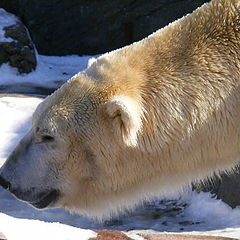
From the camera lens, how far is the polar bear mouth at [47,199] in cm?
306

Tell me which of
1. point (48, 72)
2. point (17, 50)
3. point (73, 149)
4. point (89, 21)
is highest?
point (89, 21)

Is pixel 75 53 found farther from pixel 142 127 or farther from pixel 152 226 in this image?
pixel 142 127

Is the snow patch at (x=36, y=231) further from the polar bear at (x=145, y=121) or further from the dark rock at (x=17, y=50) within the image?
the dark rock at (x=17, y=50)

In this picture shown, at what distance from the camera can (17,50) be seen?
9945mm

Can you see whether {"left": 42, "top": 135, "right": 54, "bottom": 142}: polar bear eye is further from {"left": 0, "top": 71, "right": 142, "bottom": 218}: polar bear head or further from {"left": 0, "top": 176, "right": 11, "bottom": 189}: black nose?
{"left": 0, "top": 176, "right": 11, "bottom": 189}: black nose

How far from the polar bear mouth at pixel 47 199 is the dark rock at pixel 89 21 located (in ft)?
25.5

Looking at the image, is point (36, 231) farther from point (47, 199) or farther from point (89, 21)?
point (89, 21)

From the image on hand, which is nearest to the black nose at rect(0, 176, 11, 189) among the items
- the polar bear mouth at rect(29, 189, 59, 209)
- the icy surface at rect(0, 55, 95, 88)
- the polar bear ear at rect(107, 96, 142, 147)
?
the polar bear mouth at rect(29, 189, 59, 209)

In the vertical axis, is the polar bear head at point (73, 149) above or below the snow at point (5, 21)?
below

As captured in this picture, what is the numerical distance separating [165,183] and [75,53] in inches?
331

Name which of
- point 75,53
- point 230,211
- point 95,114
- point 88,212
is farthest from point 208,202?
point 75,53

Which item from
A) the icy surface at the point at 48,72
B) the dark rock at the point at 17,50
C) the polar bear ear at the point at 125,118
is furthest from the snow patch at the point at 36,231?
the dark rock at the point at 17,50

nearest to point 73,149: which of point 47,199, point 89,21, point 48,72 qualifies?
point 47,199

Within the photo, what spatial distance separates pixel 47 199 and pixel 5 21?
7625 millimetres
